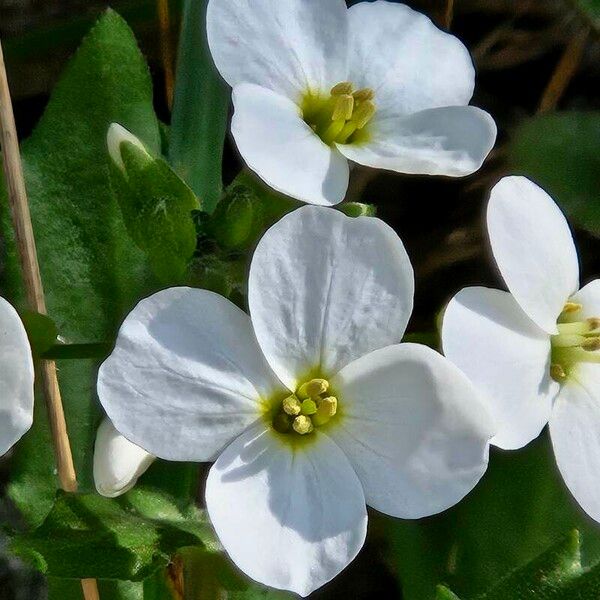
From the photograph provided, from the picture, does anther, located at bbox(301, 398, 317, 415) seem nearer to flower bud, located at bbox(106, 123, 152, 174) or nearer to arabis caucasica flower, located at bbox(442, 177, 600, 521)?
arabis caucasica flower, located at bbox(442, 177, 600, 521)

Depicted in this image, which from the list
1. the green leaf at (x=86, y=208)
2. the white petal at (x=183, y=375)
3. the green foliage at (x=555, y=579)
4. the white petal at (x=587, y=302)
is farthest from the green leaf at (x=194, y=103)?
the green foliage at (x=555, y=579)

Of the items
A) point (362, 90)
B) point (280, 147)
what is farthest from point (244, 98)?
point (362, 90)

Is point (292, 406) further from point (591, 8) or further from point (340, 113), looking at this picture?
point (591, 8)

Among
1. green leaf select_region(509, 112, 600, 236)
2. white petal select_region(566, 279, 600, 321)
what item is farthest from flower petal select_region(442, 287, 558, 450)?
green leaf select_region(509, 112, 600, 236)

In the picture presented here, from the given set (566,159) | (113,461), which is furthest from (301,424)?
(566,159)

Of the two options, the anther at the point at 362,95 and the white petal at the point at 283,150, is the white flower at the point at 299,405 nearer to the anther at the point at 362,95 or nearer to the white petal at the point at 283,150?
the white petal at the point at 283,150

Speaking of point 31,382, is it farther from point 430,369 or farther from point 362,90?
point 362,90
